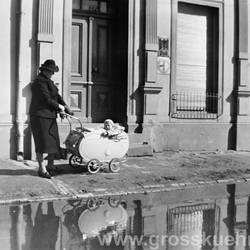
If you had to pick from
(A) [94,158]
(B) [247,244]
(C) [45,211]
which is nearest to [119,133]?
(A) [94,158]

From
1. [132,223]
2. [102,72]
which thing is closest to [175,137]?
[102,72]

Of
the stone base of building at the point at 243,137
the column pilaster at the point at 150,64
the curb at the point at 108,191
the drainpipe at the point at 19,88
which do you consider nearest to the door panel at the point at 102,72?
the column pilaster at the point at 150,64

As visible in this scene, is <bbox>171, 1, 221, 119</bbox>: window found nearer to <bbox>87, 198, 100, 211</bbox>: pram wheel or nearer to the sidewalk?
the sidewalk

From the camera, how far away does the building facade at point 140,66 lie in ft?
31.7

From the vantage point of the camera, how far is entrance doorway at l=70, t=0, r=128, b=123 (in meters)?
10.9

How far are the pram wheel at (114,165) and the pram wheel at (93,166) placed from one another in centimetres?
23

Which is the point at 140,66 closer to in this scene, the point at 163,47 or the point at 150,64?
the point at 150,64

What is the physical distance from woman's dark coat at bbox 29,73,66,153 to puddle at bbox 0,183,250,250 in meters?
1.47

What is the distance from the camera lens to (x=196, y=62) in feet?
39.5

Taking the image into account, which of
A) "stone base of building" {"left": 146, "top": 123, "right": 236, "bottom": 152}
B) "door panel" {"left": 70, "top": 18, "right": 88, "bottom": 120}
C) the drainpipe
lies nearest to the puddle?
the drainpipe

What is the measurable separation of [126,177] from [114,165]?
457mm

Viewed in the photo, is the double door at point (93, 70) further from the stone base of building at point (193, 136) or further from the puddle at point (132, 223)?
the puddle at point (132, 223)

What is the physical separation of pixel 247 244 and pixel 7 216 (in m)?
2.90

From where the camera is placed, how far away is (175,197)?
7043 mm
